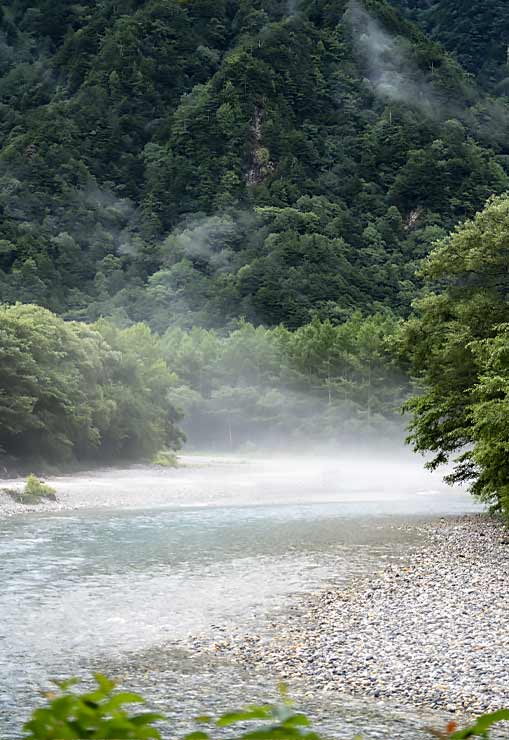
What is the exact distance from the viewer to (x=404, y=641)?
1527 cm

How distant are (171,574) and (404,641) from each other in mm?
9189

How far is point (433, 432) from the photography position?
115ft

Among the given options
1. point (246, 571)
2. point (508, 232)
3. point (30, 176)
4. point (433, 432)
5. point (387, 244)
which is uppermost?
point (30, 176)

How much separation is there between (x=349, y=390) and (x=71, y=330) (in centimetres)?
4340

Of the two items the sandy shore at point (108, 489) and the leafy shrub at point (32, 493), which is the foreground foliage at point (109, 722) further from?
the leafy shrub at point (32, 493)

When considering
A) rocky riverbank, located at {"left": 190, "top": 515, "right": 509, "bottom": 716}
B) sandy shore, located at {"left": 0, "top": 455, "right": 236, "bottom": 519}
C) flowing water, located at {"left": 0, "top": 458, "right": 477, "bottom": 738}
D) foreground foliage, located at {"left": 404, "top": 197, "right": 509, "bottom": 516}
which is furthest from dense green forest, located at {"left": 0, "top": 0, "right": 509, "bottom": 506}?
rocky riverbank, located at {"left": 190, "top": 515, "right": 509, "bottom": 716}

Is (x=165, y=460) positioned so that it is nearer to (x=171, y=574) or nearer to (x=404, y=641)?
(x=171, y=574)

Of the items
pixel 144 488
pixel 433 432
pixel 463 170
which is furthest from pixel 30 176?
pixel 433 432

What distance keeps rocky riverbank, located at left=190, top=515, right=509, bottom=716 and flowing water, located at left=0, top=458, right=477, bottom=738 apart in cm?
69

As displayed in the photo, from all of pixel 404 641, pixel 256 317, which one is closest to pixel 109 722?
pixel 404 641

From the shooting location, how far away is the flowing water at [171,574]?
13.1m

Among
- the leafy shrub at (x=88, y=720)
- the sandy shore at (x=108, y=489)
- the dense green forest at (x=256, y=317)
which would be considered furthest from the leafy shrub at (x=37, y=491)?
the leafy shrub at (x=88, y=720)

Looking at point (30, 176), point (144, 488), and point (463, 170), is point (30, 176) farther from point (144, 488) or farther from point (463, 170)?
point (144, 488)

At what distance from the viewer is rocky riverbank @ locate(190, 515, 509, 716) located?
1245cm
